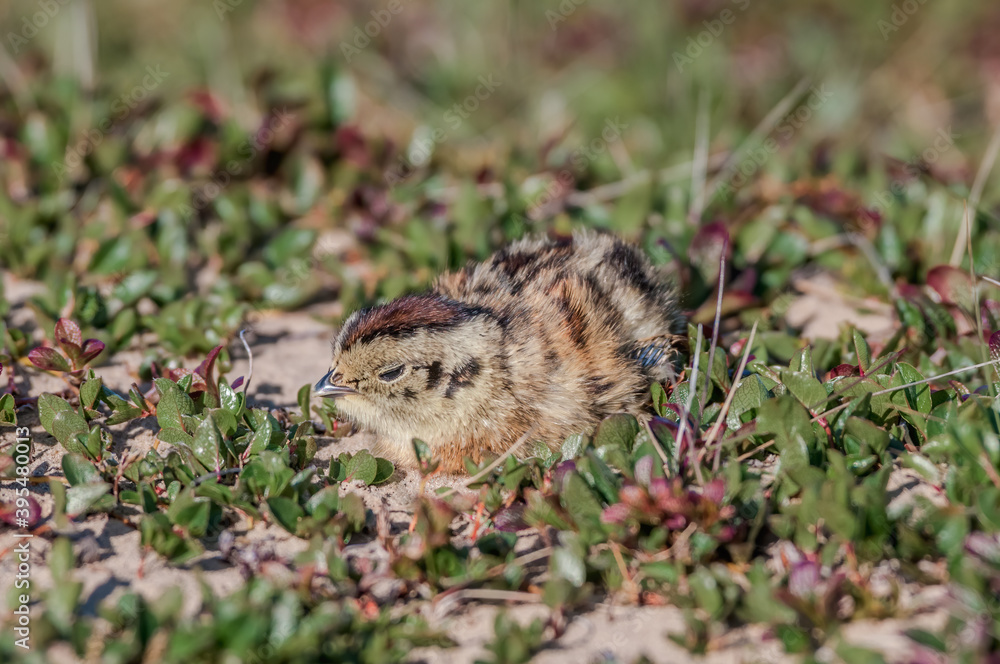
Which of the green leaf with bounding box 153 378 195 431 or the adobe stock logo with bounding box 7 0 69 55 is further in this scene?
the adobe stock logo with bounding box 7 0 69 55

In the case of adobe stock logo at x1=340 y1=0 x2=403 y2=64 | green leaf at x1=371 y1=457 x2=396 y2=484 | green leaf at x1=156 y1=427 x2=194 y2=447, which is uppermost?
adobe stock logo at x1=340 y1=0 x2=403 y2=64

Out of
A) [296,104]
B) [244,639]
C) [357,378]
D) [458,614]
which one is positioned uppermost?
[296,104]

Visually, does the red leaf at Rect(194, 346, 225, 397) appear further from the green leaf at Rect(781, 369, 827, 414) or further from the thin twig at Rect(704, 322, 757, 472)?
the green leaf at Rect(781, 369, 827, 414)

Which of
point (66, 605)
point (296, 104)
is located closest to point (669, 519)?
point (66, 605)

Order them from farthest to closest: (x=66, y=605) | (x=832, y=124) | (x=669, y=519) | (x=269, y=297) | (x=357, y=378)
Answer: (x=832, y=124) < (x=269, y=297) < (x=357, y=378) < (x=669, y=519) < (x=66, y=605)

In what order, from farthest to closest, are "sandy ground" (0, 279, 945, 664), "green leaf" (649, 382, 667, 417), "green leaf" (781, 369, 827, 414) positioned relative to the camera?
"green leaf" (649, 382, 667, 417) < "green leaf" (781, 369, 827, 414) < "sandy ground" (0, 279, 945, 664)

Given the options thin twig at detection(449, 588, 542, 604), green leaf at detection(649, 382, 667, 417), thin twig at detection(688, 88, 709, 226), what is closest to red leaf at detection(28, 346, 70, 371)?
thin twig at detection(449, 588, 542, 604)

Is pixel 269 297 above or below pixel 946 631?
above

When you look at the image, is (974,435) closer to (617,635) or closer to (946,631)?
(946,631)
